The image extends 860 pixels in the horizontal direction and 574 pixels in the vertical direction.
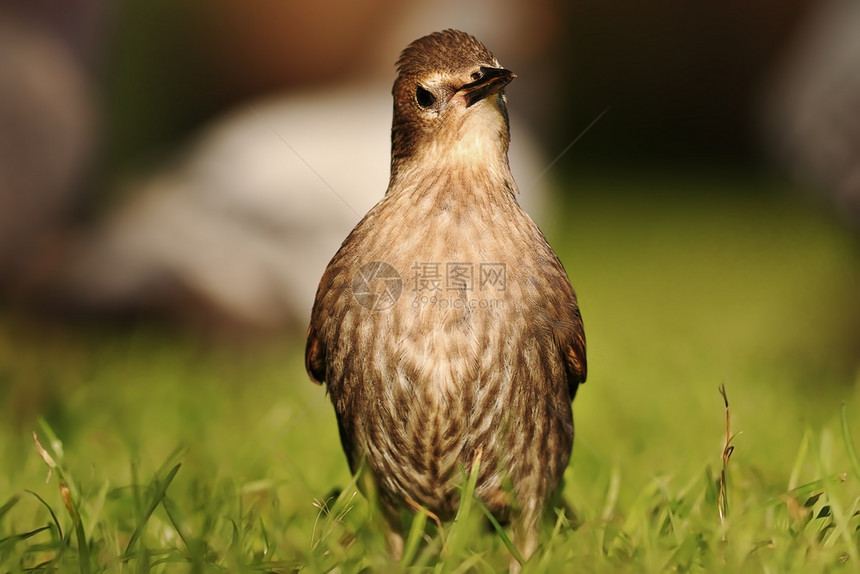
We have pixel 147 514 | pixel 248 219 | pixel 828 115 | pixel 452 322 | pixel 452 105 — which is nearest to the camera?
pixel 147 514

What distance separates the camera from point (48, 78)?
6.60m

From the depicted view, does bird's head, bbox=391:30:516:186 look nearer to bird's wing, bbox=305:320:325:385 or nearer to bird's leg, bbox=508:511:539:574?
bird's wing, bbox=305:320:325:385

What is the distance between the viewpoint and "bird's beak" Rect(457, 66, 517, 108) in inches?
106

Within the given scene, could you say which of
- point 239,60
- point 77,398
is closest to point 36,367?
point 77,398

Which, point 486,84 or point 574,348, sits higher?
point 486,84

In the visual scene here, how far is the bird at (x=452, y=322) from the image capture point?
271 cm

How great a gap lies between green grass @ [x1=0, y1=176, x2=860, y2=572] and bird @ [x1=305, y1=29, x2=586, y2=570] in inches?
6.0

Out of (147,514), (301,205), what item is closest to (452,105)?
(147,514)

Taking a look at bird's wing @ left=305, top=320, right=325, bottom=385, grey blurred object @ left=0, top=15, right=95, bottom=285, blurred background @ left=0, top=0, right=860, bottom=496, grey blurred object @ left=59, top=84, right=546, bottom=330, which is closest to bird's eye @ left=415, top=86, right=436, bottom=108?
bird's wing @ left=305, top=320, right=325, bottom=385

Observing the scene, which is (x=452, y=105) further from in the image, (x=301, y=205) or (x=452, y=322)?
(x=301, y=205)

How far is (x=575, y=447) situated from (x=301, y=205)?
3361 mm

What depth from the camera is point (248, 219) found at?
22.6ft

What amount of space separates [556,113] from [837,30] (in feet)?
13.9

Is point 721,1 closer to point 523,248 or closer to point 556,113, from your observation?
point 556,113
